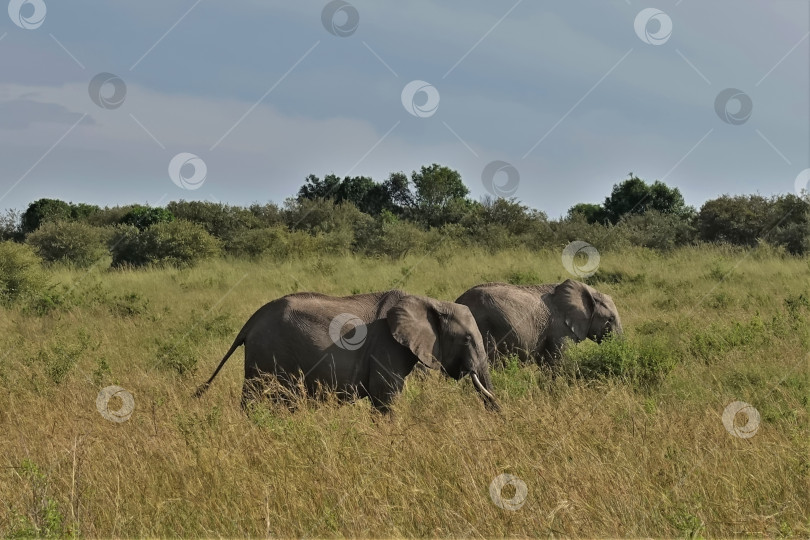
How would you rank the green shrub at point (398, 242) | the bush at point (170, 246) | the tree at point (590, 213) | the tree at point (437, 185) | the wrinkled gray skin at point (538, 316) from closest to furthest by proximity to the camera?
1. the wrinkled gray skin at point (538, 316)
2. the bush at point (170, 246)
3. the green shrub at point (398, 242)
4. the tree at point (590, 213)
5. the tree at point (437, 185)

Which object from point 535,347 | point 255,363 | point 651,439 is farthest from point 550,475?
point 535,347

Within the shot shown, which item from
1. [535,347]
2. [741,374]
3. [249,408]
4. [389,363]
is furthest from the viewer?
[535,347]

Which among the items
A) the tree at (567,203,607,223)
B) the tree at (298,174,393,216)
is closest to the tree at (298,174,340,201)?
the tree at (298,174,393,216)

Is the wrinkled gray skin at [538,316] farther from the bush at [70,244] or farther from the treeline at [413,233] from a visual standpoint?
the bush at [70,244]

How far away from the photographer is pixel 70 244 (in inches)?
1230

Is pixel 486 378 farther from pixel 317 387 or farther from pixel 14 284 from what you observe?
pixel 14 284

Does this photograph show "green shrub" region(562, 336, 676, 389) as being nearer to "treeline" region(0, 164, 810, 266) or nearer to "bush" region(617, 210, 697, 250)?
"treeline" region(0, 164, 810, 266)

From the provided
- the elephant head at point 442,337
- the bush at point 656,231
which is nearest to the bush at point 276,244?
the bush at point 656,231

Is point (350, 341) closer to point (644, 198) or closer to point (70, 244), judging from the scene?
point (70, 244)

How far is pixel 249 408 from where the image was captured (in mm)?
7148

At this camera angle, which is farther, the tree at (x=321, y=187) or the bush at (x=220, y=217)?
the tree at (x=321, y=187)

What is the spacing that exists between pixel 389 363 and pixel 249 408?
53.6 inches

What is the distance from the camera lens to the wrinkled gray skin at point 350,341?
24.7 feet

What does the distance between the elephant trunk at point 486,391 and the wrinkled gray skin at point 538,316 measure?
2.05 metres
